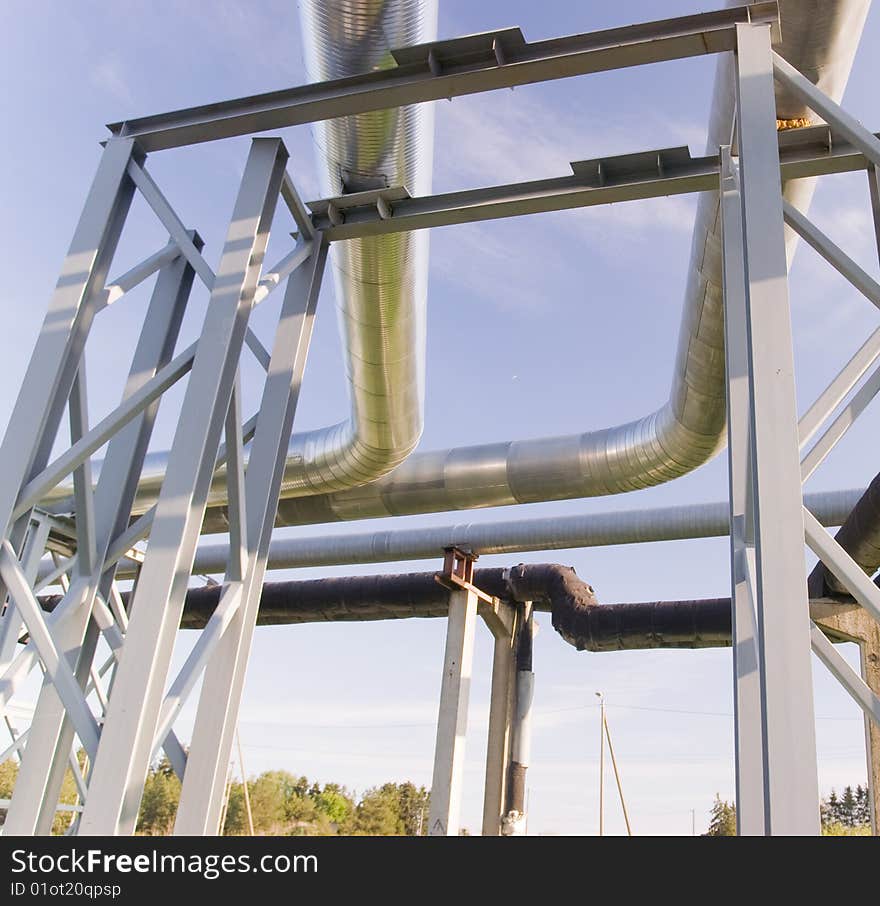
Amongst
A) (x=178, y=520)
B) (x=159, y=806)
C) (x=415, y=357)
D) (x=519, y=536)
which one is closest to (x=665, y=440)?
(x=415, y=357)

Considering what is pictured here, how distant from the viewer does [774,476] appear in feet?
10.2

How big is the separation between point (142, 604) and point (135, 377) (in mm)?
1738

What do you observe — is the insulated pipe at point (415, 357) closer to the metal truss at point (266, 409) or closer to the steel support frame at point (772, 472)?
the metal truss at point (266, 409)

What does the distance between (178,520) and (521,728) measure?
8.00m

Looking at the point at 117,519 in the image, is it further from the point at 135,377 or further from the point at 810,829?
the point at 810,829

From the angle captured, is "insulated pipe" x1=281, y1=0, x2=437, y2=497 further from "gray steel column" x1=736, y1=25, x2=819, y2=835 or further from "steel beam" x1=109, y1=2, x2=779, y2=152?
"gray steel column" x1=736, y1=25, x2=819, y2=835

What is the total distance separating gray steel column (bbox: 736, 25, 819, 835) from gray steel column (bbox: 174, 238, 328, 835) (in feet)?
8.30

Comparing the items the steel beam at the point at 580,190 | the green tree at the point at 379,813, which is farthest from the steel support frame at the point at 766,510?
the green tree at the point at 379,813

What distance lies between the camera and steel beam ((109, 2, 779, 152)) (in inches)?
163

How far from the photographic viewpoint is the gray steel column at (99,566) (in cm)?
440

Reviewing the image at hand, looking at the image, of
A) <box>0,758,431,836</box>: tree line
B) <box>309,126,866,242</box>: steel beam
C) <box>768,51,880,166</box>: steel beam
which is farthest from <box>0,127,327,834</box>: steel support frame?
<box>0,758,431,836</box>: tree line

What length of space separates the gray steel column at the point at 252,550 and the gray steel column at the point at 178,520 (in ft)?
1.71
